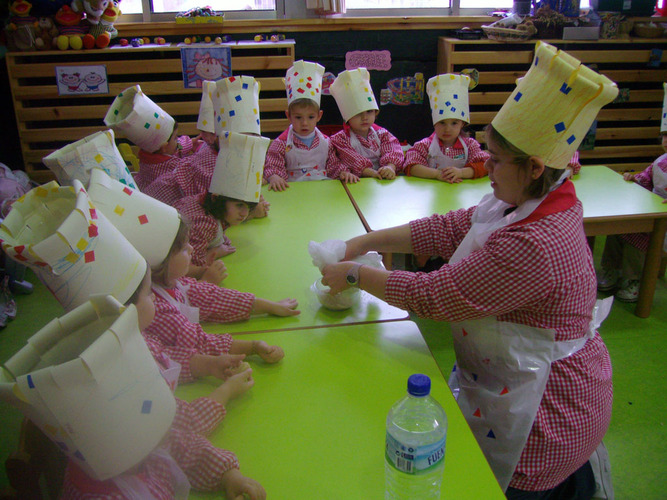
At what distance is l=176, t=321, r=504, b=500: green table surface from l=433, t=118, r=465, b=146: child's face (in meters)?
1.97

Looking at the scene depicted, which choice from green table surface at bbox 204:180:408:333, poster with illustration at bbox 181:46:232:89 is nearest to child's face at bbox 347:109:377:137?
green table surface at bbox 204:180:408:333

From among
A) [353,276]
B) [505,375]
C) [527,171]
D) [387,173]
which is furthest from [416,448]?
[387,173]

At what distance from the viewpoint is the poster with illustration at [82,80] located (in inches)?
160

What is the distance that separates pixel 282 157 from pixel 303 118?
0.26 metres

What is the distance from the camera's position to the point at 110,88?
4.21 metres

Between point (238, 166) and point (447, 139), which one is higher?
point (238, 166)

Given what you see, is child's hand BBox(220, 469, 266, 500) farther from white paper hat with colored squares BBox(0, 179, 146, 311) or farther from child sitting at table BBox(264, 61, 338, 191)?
child sitting at table BBox(264, 61, 338, 191)

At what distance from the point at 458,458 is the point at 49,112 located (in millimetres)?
4317

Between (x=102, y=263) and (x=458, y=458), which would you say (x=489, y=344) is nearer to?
(x=458, y=458)

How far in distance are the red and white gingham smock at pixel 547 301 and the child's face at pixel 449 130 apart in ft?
6.32

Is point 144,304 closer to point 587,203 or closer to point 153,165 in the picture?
point 153,165

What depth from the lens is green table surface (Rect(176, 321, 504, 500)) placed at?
1.02 meters

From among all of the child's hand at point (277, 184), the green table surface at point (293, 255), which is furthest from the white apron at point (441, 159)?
the child's hand at point (277, 184)

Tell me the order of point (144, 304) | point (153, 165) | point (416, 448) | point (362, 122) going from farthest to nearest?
point (362, 122)
point (153, 165)
point (144, 304)
point (416, 448)
